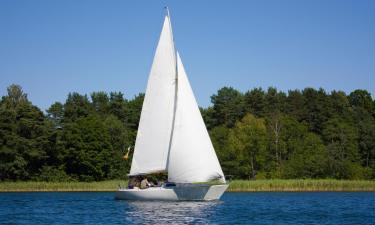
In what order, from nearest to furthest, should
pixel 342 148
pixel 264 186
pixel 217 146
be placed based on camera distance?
pixel 264 186 → pixel 342 148 → pixel 217 146

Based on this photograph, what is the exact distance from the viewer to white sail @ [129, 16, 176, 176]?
41.5m

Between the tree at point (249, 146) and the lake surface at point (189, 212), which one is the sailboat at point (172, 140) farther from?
the tree at point (249, 146)

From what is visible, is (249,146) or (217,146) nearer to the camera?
(249,146)

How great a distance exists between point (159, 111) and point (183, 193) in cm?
576

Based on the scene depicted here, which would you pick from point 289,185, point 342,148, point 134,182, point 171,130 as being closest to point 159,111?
point 171,130

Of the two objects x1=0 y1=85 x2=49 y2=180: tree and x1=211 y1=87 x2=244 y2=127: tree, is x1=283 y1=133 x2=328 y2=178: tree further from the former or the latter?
x1=0 y1=85 x2=49 y2=180: tree

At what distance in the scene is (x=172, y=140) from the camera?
40.4 m

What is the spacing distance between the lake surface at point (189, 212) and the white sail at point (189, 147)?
1.78m

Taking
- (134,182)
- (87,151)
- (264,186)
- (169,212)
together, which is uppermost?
(87,151)

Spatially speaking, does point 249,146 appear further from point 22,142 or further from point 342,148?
point 22,142

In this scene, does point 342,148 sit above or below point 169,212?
above

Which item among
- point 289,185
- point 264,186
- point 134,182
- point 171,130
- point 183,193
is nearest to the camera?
point 183,193

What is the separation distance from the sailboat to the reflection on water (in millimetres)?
981

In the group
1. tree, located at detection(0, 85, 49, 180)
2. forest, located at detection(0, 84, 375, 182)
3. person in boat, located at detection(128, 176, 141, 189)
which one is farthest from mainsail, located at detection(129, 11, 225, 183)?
tree, located at detection(0, 85, 49, 180)
